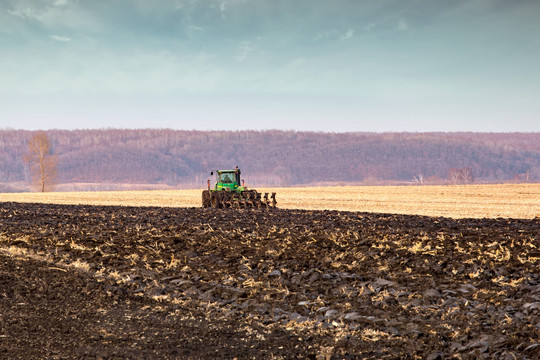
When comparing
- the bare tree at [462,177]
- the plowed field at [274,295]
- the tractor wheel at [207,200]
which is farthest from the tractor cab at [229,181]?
the bare tree at [462,177]

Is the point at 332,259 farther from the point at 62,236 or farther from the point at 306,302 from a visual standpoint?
the point at 62,236

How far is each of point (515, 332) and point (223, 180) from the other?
26971 mm

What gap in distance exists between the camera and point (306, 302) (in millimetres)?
9625

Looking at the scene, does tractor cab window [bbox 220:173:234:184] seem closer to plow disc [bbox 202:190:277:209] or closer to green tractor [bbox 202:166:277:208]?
green tractor [bbox 202:166:277:208]

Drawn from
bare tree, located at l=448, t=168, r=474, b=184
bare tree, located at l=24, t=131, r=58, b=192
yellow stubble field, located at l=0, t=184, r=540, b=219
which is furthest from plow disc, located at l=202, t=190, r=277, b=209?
bare tree, located at l=448, t=168, r=474, b=184

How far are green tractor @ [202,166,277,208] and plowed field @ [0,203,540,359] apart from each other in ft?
50.3

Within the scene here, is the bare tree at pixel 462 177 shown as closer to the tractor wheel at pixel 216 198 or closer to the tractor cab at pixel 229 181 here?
the tractor cab at pixel 229 181

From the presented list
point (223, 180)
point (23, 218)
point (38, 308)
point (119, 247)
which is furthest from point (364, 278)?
point (223, 180)

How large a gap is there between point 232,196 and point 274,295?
22127mm

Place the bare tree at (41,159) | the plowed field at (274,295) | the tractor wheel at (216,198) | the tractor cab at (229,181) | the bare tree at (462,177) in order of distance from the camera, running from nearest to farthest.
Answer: the plowed field at (274,295) → the tractor wheel at (216,198) → the tractor cab at (229,181) → the bare tree at (41,159) → the bare tree at (462,177)

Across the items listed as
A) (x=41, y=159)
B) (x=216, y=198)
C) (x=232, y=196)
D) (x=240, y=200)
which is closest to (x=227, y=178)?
(x=216, y=198)

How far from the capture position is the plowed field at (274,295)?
7668 mm

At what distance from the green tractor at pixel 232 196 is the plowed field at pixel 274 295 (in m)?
15.3

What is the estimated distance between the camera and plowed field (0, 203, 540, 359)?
7668 mm
